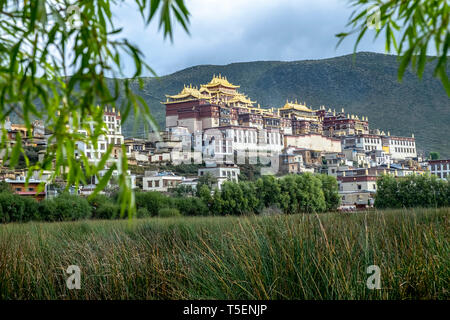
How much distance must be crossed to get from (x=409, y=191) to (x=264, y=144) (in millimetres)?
26192

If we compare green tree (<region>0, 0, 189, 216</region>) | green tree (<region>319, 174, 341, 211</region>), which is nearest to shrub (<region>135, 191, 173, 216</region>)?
green tree (<region>319, 174, 341, 211</region>)

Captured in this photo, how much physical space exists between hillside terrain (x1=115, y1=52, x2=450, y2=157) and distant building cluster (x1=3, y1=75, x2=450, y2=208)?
33.9 feet

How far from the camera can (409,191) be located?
1156 inches

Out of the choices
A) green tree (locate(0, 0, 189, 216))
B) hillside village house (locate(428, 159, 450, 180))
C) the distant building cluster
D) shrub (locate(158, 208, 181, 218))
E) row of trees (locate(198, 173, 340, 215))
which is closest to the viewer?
green tree (locate(0, 0, 189, 216))

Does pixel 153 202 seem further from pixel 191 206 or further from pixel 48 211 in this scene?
pixel 48 211

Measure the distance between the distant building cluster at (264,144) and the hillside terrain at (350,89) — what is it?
10340 mm

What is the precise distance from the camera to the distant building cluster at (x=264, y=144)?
43.9m

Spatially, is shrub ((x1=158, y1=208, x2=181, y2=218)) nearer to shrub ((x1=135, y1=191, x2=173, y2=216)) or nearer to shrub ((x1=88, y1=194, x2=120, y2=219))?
shrub ((x1=135, y1=191, x2=173, y2=216))

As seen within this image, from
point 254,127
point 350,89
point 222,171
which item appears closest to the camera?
point 222,171

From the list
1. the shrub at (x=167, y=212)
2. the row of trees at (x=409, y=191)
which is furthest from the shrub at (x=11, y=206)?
the row of trees at (x=409, y=191)

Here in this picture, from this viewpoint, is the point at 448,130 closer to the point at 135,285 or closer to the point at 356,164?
the point at 356,164

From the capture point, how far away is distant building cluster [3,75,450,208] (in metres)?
43.9

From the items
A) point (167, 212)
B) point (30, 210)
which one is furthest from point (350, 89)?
point (30, 210)

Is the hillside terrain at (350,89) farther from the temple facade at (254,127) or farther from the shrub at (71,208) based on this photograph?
the shrub at (71,208)
